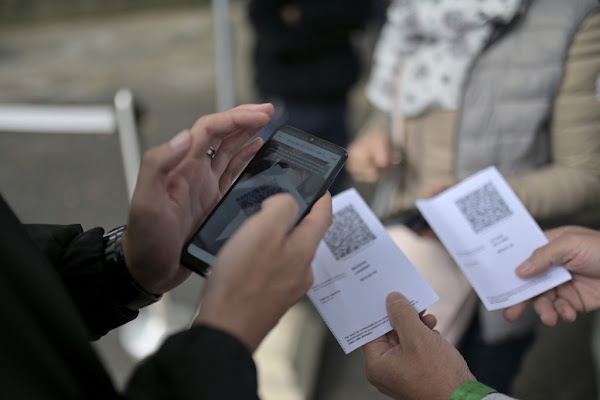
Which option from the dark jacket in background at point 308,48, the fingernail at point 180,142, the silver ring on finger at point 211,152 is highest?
the dark jacket in background at point 308,48

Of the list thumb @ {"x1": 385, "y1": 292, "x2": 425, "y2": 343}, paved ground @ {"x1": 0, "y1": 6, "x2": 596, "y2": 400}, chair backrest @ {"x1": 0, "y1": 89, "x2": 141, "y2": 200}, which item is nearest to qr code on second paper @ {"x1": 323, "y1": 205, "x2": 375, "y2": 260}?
thumb @ {"x1": 385, "y1": 292, "x2": 425, "y2": 343}

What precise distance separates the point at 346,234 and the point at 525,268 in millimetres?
282

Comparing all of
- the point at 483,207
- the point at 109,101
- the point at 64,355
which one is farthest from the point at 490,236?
the point at 109,101

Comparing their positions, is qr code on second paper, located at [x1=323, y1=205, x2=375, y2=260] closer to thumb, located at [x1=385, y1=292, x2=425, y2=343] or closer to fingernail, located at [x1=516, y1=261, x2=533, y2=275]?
thumb, located at [x1=385, y1=292, x2=425, y2=343]

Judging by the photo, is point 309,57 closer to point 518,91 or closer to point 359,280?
point 518,91

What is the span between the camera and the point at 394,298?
681 millimetres

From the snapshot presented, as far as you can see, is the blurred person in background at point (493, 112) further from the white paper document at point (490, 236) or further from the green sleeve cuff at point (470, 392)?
the green sleeve cuff at point (470, 392)

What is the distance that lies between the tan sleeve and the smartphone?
470 mm

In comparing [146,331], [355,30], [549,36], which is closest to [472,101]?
[549,36]

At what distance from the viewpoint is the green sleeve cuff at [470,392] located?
0.62m

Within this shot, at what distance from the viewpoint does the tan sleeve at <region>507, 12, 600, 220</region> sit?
0.88m

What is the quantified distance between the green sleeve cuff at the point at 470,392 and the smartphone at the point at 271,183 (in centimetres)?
29

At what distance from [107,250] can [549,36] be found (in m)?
0.82

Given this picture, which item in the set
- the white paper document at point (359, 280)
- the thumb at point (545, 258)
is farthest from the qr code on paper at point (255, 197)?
the thumb at point (545, 258)
